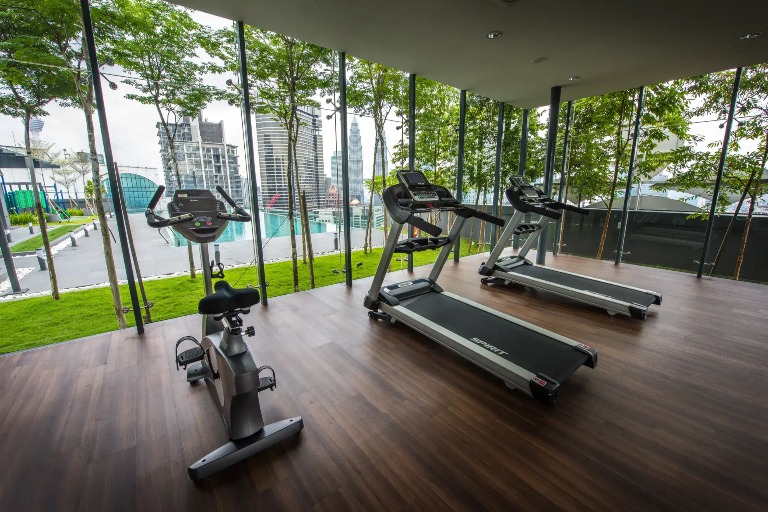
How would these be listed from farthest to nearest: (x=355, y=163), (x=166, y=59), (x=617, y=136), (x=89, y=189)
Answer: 1. (x=617, y=136)
2. (x=355, y=163)
3. (x=166, y=59)
4. (x=89, y=189)

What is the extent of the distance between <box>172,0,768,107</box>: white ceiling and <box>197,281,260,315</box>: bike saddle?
2523mm

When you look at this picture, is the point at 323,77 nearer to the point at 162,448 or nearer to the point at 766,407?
the point at 162,448

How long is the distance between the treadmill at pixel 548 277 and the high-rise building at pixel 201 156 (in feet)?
11.6

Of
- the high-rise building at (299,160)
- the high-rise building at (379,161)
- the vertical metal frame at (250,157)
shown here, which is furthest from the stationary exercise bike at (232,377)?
the high-rise building at (379,161)

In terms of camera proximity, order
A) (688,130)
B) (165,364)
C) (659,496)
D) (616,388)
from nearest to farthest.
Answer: (659,496) < (616,388) < (165,364) < (688,130)

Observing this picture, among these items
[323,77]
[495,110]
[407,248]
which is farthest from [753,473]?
[495,110]

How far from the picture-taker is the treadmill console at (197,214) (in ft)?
7.02

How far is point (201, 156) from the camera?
3.46m

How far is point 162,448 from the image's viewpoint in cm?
176

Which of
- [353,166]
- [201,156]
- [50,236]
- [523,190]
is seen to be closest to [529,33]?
[523,190]

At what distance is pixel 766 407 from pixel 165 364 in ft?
14.1

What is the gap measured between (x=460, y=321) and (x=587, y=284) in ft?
7.40

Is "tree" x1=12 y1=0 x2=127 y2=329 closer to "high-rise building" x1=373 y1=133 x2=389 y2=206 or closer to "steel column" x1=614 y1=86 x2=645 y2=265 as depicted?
"high-rise building" x1=373 y1=133 x2=389 y2=206

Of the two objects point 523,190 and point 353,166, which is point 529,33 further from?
point 353,166
